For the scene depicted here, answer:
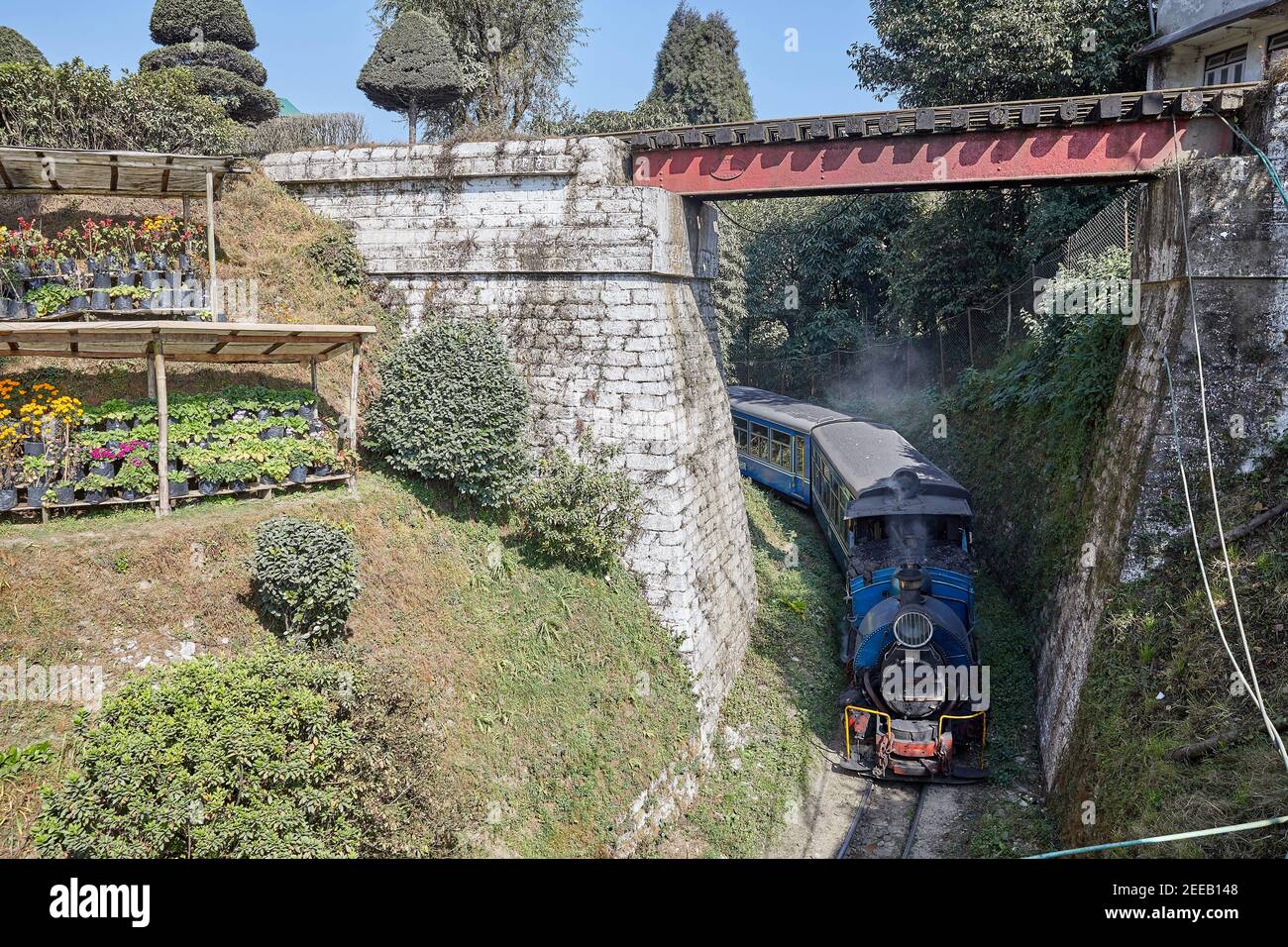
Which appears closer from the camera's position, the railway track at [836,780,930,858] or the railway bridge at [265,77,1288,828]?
the railway track at [836,780,930,858]

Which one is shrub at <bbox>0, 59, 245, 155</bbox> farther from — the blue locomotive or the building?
the building

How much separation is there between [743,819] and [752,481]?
11.5 m

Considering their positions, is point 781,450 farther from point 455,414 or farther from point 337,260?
point 337,260

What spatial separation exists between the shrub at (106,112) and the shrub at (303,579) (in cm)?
1010

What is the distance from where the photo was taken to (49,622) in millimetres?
8680

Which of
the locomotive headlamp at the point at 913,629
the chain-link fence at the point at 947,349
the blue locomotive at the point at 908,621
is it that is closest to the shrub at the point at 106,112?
the blue locomotive at the point at 908,621

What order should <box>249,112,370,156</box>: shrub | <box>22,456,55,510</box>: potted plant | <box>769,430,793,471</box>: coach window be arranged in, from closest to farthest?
<box>22,456,55,510</box>: potted plant
<box>249,112,370,156</box>: shrub
<box>769,430,793,471</box>: coach window

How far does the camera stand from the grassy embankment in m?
8.86

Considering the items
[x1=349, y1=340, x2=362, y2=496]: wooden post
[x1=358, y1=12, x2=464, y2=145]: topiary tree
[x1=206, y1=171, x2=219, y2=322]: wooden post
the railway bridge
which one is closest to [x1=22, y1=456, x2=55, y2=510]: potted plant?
[x1=349, y1=340, x2=362, y2=496]: wooden post

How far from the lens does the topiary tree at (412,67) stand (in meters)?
19.0

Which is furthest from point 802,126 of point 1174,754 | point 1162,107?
point 1174,754

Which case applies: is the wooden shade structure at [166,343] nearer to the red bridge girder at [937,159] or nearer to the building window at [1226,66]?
the red bridge girder at [937,159]

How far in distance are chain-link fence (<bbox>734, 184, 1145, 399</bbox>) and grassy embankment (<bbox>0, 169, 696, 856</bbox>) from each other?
10949 mm

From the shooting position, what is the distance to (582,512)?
12.9 meters
